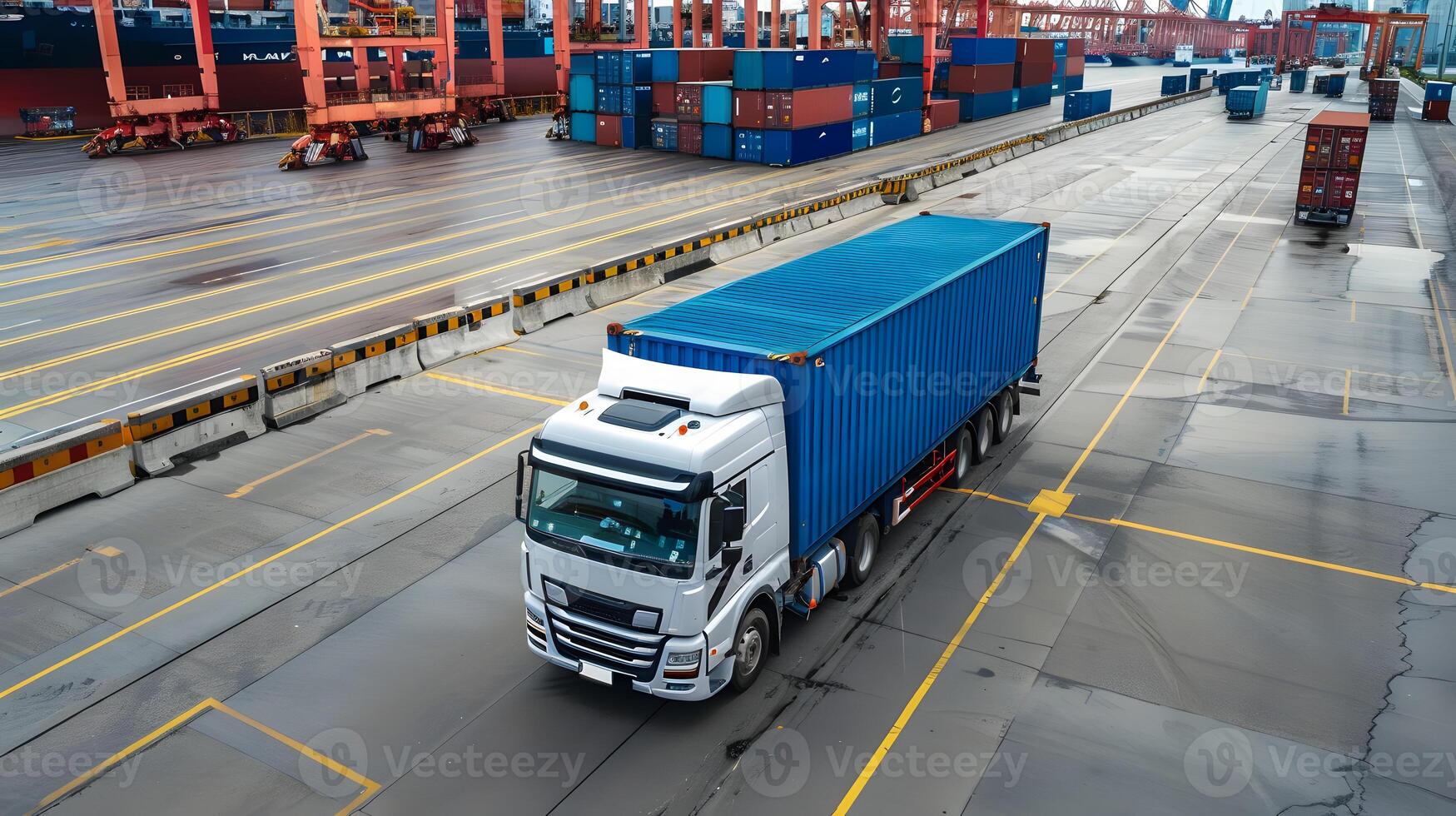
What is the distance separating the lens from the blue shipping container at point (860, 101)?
6062 cm

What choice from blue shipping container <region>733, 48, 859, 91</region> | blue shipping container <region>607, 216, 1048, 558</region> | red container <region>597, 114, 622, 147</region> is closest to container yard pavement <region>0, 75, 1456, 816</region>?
blue shipping container <region>607, 216, 1048, 558</region>

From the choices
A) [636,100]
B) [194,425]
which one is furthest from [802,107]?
[194,425]

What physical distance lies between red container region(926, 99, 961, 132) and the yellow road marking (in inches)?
2728

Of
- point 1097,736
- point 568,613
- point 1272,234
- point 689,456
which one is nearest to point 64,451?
point 568,613

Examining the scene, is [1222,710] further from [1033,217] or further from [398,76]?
[398,76]

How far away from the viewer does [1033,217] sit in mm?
40219

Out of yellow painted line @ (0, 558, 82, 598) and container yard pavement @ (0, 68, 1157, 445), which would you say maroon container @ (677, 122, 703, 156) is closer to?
container yard pavement @ (0, 68, 1157, 445)

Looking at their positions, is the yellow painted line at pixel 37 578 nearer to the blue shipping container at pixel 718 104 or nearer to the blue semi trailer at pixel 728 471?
the blue semi trailer at pixel 728 471

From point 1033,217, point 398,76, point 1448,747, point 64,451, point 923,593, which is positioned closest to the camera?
point 1448,747

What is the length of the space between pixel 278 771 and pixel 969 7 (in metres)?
156

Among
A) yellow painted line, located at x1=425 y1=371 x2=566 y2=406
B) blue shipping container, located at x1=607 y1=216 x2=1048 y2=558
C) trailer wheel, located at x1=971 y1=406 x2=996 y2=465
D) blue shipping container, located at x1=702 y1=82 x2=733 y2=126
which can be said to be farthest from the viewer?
blue shipping container, located at x1=702 y1=82 x2=733 y2=126

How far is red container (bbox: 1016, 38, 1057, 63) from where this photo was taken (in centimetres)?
8912

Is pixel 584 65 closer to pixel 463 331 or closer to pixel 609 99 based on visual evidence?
pixel 609 99

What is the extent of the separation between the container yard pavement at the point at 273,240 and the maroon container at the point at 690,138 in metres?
1.06
